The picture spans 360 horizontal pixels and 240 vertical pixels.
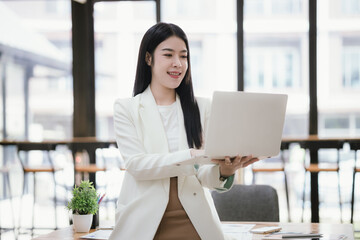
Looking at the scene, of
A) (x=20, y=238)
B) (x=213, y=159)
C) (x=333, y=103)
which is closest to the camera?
(x=213, y=159)

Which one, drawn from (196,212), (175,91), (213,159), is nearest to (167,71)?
(175,91)

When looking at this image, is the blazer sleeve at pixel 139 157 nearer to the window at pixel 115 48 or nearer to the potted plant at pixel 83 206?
the potted plant at pixel 83 206

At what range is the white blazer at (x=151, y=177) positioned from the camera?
175 centimetres

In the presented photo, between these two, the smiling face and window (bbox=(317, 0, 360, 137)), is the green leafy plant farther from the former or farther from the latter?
A: window (bbox=(317, 0, 360, 137))

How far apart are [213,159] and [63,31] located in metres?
5.27

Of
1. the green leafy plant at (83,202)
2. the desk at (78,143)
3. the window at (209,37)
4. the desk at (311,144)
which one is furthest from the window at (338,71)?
the green leafy plant at (83,202)

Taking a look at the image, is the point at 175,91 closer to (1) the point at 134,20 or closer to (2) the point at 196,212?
(2) the point at 196,212

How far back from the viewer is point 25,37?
6582 mm

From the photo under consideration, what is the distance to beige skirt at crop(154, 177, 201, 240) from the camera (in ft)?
5.84

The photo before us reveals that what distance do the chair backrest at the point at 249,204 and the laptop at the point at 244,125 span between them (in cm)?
114

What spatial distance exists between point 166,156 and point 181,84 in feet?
1.08

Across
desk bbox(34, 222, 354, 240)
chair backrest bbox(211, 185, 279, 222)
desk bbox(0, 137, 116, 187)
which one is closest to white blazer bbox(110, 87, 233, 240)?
desk bbox(34, 222, 354, 240)

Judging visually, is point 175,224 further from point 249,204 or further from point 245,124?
point 249,204

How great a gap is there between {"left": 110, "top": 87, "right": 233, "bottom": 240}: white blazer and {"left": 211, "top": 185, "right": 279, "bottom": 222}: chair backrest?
3.49 feet
